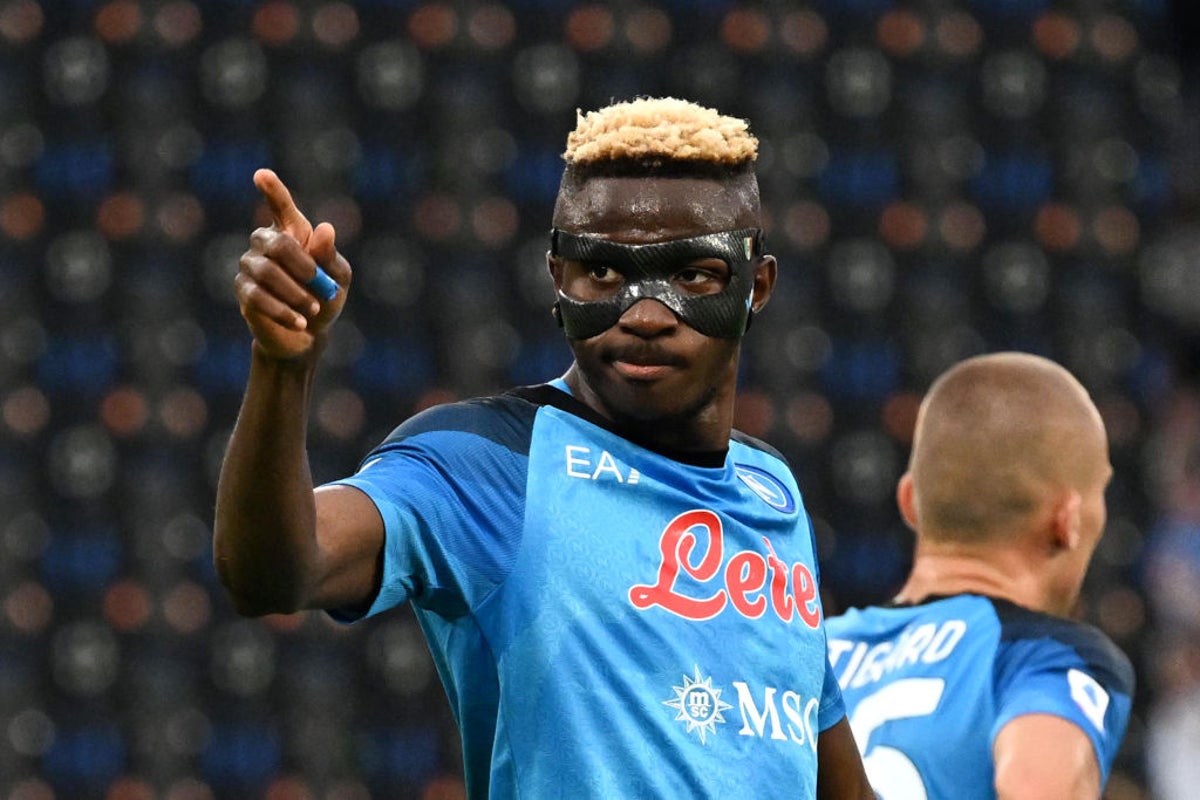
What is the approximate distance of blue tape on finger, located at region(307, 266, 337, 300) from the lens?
203cm

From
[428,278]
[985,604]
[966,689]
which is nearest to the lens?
[966,689]

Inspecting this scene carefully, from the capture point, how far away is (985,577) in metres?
3.60

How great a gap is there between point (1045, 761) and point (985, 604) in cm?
43

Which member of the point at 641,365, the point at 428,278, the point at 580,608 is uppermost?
the point at 641,365

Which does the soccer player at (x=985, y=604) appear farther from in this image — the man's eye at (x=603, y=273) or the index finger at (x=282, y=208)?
the index finger at (x=282, y=208)

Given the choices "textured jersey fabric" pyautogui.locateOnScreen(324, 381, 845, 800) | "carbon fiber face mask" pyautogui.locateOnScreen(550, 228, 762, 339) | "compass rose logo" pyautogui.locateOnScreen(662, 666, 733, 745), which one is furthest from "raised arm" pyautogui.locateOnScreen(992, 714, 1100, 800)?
"carbon fiber face mask" pyautogui.locateOnScreen(550, 228, 762, 339)

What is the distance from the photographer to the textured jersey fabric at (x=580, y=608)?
2.39 meters

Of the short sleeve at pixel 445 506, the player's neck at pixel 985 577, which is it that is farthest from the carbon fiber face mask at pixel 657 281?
the player's neck at pixel 985 577

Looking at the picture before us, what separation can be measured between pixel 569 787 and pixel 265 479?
604 millimetres

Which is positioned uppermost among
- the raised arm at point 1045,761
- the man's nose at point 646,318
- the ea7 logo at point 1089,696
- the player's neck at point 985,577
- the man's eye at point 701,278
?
the man's eye at point 701,278

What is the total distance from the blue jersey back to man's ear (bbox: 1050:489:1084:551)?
7.0 inches

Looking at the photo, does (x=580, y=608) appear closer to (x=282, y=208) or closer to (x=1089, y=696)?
(x=282, y=208)

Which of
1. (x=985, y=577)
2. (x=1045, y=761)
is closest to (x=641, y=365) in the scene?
(x=1045, y=761)

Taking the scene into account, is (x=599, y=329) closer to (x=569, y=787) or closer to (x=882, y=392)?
(x=569, y=787)
